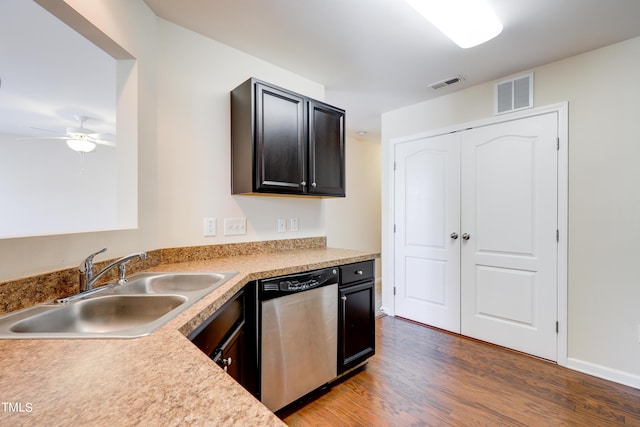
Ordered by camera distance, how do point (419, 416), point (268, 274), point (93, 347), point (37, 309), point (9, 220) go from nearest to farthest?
point (93, 347) < point (37, 309) < point (268, 274) < point (419, 416) < point (9, 220)

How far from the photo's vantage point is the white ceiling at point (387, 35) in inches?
65.8

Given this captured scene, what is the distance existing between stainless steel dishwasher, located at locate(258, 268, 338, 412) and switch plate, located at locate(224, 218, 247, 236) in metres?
0.67

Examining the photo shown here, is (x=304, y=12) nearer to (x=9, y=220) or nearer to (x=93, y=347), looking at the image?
(x=93, y=347)

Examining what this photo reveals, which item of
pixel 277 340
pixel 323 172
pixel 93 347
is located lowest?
pixel 277 340

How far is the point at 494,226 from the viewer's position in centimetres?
257

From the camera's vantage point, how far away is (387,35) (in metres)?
1.94

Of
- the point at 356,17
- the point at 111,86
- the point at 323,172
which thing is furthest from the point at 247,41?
the point at 111,86

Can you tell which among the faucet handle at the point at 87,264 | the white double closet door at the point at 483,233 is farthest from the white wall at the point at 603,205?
the faucet handle at the point at 87,264

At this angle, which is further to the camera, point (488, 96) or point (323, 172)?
point (488, 96)

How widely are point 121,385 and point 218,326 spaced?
0.64 m

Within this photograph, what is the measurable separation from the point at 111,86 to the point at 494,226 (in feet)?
12.4

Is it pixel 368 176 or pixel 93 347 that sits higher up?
Answer: pixel 368 176

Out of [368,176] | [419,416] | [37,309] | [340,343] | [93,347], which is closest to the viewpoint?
[93,347]

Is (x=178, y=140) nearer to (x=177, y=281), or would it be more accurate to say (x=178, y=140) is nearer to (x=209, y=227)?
(x=209, y=227)
